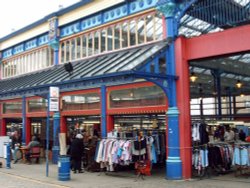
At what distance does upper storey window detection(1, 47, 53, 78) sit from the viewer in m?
Answer: 20.7

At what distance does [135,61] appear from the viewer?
A: 485 inches

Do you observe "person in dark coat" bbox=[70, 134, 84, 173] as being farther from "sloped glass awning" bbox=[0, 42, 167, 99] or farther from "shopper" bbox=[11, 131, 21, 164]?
"shopper" bbox=[11, 131, 21, 164]

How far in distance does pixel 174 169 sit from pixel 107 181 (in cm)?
228

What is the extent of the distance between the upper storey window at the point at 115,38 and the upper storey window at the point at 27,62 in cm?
167

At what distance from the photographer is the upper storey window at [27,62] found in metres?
20.7

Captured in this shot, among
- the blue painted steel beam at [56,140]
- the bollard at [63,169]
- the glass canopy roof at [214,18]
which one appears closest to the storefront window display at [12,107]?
the blue painted steel beam at [56,140]

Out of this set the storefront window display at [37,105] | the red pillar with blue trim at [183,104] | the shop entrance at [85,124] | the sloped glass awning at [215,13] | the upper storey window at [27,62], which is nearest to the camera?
the red pillar with blue trim at [183,104]

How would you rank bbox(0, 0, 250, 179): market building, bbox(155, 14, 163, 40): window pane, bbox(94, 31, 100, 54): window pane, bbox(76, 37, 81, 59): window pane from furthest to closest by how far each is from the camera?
bbox(76, 37, 81, 59): window pane
bbox(94, 31, 100, 54): window pane
bbox(155, 14, 163, 40): window pane
bbox(0, 0, 250, 179): market building

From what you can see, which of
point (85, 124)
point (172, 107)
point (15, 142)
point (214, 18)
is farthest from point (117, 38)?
point (15, 142)

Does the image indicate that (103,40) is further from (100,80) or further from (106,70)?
(100,80)

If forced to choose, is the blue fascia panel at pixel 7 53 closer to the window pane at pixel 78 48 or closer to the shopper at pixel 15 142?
the shopper at pixel 15 142

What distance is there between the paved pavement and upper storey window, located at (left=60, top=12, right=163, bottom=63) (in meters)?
5.20

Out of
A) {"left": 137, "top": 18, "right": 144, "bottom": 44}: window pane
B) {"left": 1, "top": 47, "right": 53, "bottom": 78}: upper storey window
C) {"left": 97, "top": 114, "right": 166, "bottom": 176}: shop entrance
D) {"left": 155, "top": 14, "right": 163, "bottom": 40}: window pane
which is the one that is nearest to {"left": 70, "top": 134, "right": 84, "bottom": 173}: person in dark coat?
{"left": 97, "top": 114, "right": 166, "bottom": 176}: shop entrance

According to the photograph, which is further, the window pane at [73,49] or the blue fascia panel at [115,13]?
the window pane at [73,49]
